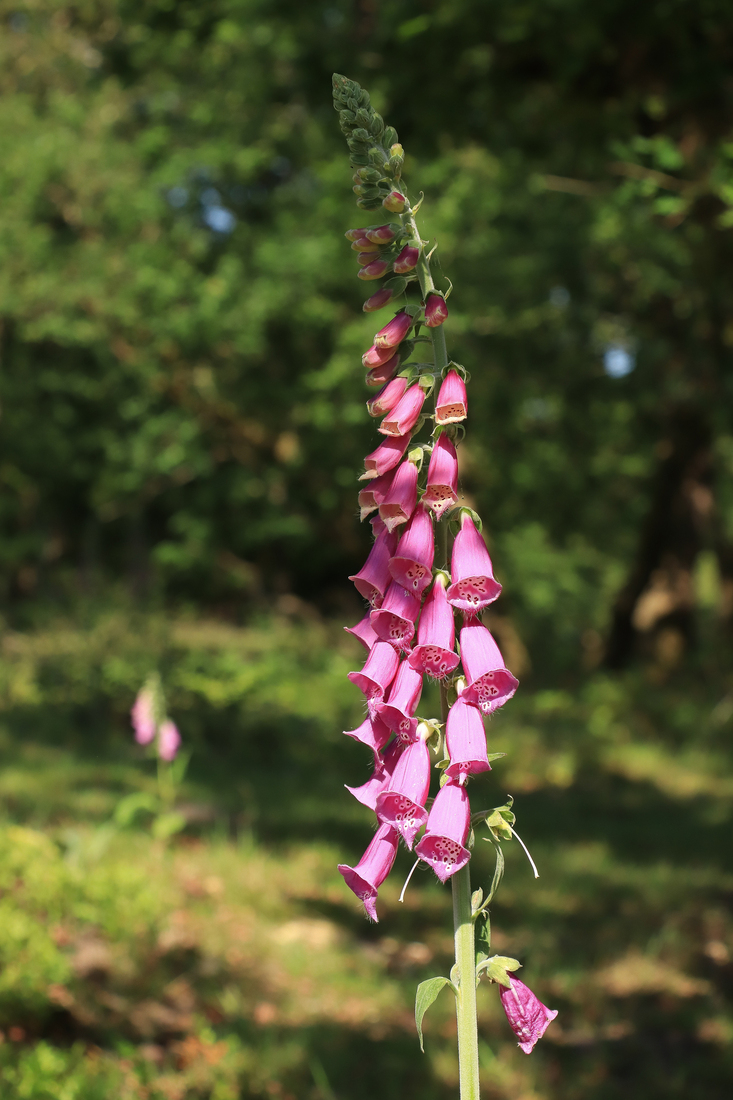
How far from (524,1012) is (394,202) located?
58.2 inches

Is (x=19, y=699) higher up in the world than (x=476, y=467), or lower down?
lower down

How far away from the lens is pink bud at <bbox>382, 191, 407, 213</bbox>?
1827 millimetres

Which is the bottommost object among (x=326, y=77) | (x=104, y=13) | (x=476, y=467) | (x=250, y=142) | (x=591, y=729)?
(x=591, y=729)

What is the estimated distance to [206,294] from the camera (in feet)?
55.6

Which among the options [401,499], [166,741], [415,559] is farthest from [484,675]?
[166,741]

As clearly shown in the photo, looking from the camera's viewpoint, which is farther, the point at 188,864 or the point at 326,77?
the point at 326,77

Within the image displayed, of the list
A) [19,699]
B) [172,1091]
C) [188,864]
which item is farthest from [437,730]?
[19,699]

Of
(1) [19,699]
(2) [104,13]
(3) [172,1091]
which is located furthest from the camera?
(2) [104,13]

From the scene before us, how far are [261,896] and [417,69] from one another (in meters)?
4.84

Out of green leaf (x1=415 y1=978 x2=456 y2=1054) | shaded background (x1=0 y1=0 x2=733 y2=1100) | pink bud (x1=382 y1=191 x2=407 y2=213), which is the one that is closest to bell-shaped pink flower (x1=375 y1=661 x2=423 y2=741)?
green leaf (x1=415 y1=978 x2=456 y2=1054)

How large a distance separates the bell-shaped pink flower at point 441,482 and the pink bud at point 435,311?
217mm

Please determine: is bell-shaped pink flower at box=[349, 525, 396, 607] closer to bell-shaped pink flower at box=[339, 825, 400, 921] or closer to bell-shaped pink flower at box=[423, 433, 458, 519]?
bell-shaped pink flower at box=[423, 433, 458, 519]

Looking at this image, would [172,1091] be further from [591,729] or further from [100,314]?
[100,314]

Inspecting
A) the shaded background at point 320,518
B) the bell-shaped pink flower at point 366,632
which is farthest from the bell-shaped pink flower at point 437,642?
the shaded background at point 320,518
